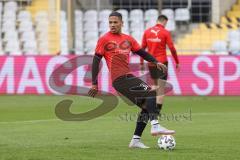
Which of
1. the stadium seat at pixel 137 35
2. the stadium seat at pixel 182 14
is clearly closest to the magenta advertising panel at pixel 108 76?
the stadium seat at pixel 137 35

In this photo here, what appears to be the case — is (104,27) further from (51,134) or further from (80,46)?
(51,134)

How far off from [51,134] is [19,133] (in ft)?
1.94

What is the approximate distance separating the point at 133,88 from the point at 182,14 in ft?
57.5

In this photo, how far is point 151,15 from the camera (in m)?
27.8

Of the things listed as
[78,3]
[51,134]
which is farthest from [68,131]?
[78,3]

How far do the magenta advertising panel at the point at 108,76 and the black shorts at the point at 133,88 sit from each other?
1279 cm

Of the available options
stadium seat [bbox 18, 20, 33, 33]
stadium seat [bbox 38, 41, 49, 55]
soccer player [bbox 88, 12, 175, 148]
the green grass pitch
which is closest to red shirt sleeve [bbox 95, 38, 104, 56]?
soccer player [bbox 88, 12, 175, 148]

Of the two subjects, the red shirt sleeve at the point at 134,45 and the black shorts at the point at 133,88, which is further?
the red shirt sleeve at the point at 134,45

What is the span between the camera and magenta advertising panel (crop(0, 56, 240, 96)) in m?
23.3

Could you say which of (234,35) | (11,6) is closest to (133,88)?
(234,35)

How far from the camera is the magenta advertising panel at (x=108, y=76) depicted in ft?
76.6

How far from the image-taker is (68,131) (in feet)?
42.2

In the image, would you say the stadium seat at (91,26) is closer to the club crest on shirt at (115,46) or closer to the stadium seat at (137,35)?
the stadium seat at (137,35)

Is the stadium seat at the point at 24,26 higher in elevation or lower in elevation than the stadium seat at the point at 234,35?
higher
